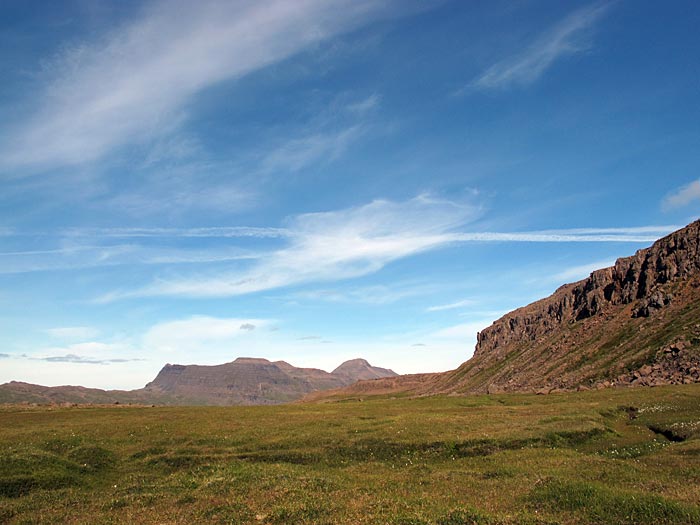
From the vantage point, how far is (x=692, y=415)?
144ft

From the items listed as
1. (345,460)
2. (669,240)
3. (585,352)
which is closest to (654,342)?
(585,352)

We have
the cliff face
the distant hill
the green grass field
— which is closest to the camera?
the green grass field

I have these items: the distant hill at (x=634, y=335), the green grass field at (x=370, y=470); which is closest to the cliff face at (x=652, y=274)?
the distant hill at (x=634, y=335)

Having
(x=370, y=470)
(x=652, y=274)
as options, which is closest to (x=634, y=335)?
(x=652, y=274)

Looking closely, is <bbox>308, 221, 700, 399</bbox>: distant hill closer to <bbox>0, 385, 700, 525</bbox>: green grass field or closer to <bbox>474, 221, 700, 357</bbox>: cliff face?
<bbox>474, 221, 700, 357</bbox>: cliff face

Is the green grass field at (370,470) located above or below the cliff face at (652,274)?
below

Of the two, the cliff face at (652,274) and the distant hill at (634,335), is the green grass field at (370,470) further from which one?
the cliff face at (652,274)

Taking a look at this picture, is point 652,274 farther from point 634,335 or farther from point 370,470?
point 370,470

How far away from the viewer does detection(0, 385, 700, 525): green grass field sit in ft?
62.4

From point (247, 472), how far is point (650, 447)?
2900 cm

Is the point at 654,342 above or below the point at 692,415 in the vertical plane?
above

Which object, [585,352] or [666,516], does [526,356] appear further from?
[666,516]

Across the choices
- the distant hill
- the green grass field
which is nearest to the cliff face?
the distant hill

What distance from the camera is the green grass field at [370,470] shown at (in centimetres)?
1902
